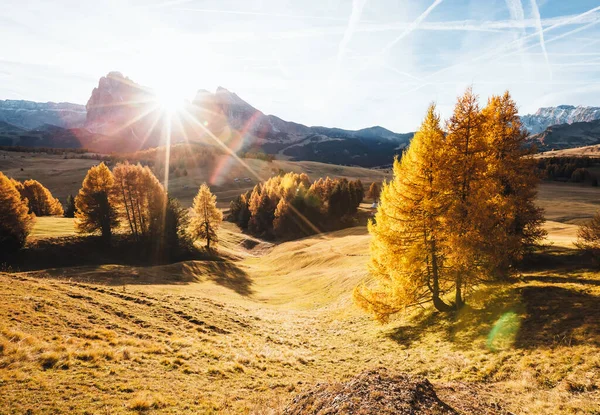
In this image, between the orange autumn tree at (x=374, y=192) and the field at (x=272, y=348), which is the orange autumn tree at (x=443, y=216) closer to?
the field at (x=272, y=348)

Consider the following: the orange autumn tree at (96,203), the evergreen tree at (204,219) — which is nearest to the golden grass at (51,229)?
the orange autumn tree at (96,203)

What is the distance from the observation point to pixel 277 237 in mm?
82438

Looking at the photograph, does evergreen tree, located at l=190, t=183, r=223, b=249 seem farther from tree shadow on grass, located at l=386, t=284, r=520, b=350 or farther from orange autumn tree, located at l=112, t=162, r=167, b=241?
tree shadow on grass, located at l=386, t=284, r=520, b=350

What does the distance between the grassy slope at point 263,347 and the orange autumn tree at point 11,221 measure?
22.8 metres

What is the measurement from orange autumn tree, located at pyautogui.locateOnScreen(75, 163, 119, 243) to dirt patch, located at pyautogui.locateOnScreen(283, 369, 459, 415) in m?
48.5

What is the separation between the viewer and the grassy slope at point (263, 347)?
33.8 feet

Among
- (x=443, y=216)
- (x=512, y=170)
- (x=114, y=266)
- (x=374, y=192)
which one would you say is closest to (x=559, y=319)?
(x=443, y=216)

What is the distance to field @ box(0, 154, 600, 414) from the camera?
1011cm

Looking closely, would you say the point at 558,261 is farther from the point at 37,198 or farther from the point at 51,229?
the point at 37,198

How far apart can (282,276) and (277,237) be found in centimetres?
3401

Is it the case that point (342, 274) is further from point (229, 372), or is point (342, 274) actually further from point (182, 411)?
point (182, 411)

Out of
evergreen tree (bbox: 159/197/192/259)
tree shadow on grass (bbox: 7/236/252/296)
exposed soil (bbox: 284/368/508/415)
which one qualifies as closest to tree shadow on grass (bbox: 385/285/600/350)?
exposed soil (bbox: 284/368/508/415)

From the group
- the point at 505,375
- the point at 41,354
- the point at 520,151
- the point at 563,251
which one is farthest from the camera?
the point at 563,251

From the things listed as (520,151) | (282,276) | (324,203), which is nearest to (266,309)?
(282,276)
